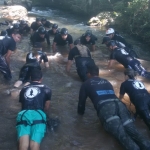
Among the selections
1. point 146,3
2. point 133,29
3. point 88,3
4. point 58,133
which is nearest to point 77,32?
point 133,29

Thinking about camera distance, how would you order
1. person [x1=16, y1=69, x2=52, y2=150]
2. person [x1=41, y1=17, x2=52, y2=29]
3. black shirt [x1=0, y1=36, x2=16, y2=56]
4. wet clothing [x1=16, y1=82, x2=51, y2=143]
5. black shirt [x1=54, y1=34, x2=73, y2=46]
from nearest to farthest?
person [x1=16, y1=69, x2=52, y2=150]
wet clothing [x1=16, y1=82, x2=51, y2=143]
black shirt [x1=0, y1=36, x2=16, y2=56]
black shirt [x1=54, y1=34, x2=73, y2=46]
person [x1=41, y1=17, x2=52, y2=29]

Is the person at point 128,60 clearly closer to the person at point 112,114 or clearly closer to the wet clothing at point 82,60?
the wet clothing at point 82,60

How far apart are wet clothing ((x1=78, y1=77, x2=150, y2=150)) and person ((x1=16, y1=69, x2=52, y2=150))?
986mm

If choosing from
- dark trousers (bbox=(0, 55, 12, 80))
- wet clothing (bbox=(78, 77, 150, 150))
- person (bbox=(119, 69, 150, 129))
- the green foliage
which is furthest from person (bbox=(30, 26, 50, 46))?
person (bbox=(119, 69, 150, 129))

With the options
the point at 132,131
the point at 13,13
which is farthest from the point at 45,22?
the point at 132,131

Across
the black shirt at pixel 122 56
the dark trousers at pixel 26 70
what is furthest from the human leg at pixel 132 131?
the black shirt at pixel 122 56

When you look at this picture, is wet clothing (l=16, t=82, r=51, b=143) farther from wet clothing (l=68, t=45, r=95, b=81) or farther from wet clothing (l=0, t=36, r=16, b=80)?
wet clothing (l=68, t=45, r=95, b=81)

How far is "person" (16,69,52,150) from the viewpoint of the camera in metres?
4.28

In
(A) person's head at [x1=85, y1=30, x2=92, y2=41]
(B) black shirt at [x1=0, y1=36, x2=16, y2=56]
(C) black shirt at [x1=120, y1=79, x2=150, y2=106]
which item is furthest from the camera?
(A) person's head at [x1=85, y1=30, x2=92, y2=41]

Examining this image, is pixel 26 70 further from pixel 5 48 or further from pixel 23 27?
pixel 23 27

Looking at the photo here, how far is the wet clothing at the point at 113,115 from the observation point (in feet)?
14.2

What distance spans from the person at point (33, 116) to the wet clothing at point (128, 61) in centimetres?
395

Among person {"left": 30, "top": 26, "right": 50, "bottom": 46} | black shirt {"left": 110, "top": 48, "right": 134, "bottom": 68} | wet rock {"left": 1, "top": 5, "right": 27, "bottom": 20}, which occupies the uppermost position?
black shirt {"left": 110, "top": 48, "right": 134, "bottom": 68}

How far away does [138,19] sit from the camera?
13.9 m
